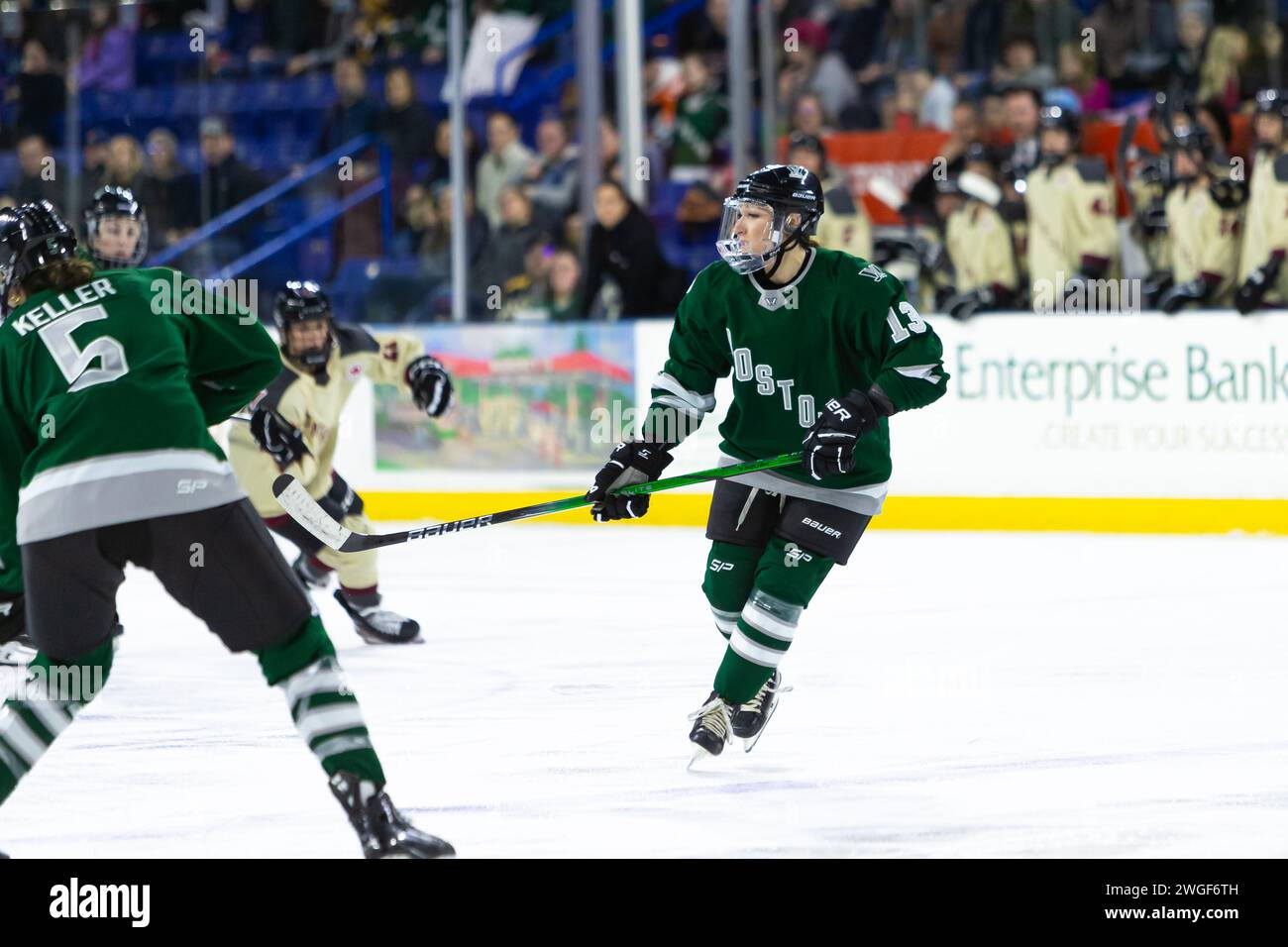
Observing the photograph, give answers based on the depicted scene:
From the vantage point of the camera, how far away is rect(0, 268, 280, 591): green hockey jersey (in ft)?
10.7

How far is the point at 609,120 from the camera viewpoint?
9.77m

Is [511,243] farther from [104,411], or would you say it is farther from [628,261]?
[104,411]

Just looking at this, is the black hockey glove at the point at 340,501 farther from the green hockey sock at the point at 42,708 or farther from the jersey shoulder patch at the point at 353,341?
the green hockey sock at the point at 42,708

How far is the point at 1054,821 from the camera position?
3.65m

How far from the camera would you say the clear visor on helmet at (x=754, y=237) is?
411 cm

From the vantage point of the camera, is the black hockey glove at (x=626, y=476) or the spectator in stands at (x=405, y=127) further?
the spectator in stands at (x=405, y=127)

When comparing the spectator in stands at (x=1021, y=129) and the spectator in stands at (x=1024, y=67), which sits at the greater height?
the spectator in stands at (x=1024, y=67)

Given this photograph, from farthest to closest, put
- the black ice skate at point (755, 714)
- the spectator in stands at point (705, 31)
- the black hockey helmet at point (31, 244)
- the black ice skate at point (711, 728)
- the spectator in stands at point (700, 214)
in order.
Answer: the spectator in stands at point (705, 31) < the spectator in stands at point (700, 214) < the black ice skate at point (755, 714) < the black ice skate at point (711, 728) < the black hockey helmet at point (31, 244)

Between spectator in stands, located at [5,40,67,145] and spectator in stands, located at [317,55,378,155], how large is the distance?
1.26 metres

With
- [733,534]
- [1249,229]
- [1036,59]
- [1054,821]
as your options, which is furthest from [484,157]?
[1054,821]

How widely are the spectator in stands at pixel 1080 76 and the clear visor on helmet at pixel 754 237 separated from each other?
5470 millimetres

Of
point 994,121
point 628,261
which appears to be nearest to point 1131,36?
point 994,121

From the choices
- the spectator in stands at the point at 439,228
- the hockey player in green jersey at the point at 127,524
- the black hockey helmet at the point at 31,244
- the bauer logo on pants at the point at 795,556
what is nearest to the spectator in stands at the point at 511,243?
the spectator in stands at the point at 439,228
